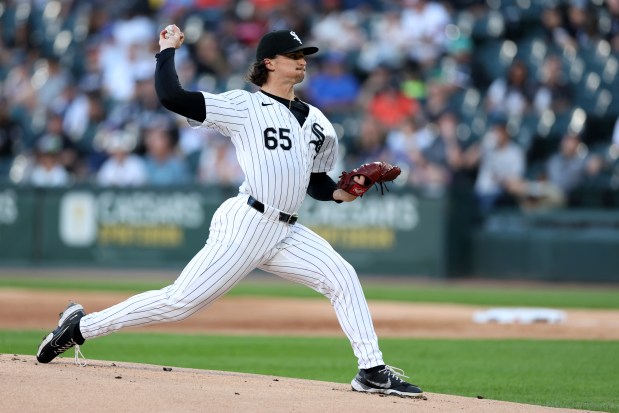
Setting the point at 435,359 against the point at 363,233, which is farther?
the point at 363,233

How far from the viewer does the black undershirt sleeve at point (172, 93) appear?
559cm

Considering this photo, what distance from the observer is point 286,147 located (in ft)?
19.3

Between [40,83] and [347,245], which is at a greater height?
[40,83]

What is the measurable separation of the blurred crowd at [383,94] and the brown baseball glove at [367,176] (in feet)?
31.5

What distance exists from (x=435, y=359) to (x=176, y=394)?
11.9 feet

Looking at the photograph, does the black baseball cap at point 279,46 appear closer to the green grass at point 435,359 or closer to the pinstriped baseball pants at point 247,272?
the pinstriped baseball pants at point 247,272

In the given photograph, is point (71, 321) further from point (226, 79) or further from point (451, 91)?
point (226, 79)

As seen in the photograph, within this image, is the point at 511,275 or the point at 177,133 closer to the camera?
the point at 511,275

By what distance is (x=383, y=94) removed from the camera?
1683cm

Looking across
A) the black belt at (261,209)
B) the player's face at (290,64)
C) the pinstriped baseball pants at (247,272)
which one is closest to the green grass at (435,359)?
the pinstriped baseball pants at (247,272)

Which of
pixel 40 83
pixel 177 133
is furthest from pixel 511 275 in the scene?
pixel 40 83

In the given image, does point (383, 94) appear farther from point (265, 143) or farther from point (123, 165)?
point (265, 143)

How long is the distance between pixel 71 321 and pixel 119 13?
15.1 meters

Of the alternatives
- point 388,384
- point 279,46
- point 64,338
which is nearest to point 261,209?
point 279,46
